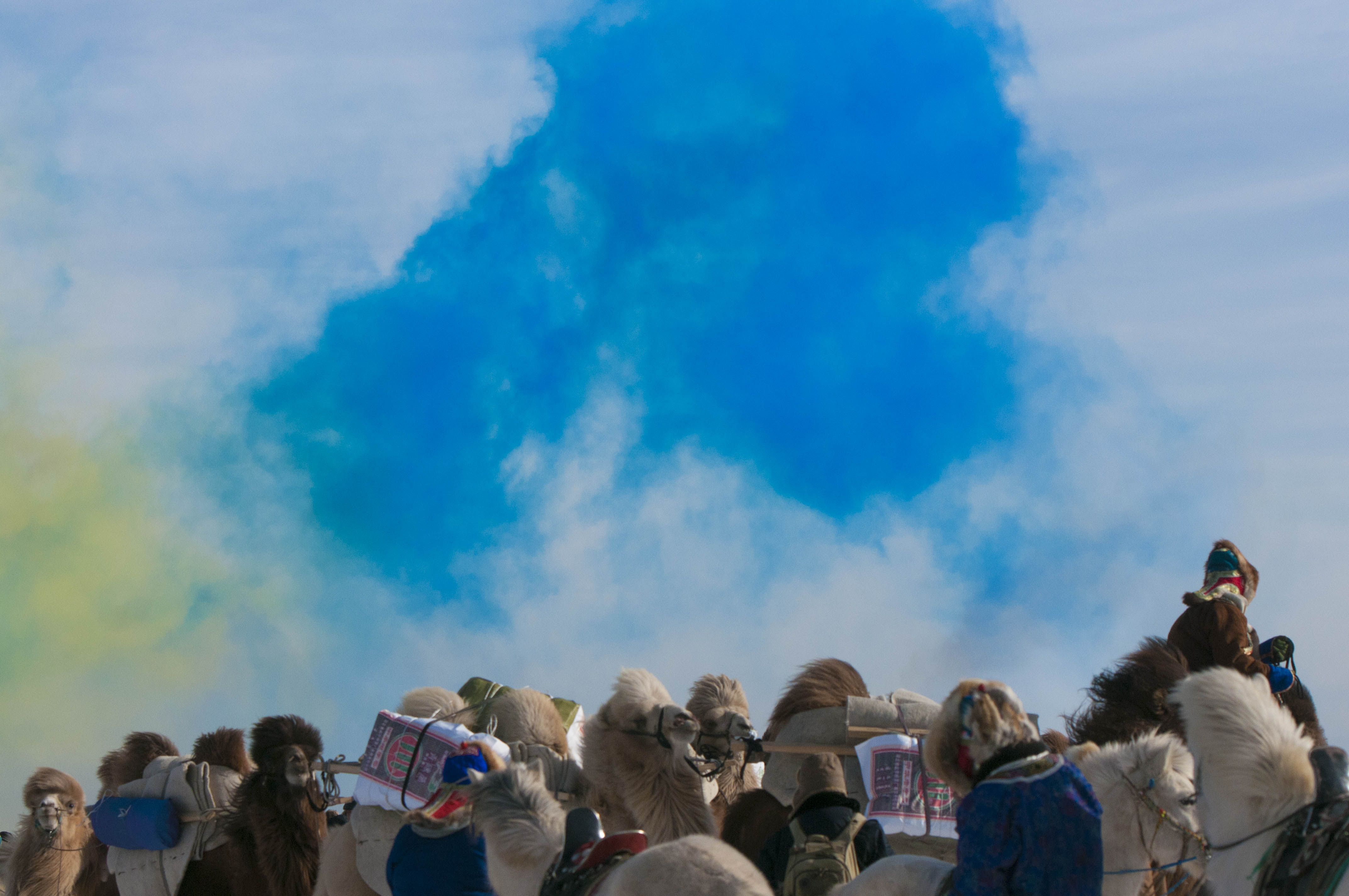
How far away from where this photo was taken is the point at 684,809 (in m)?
7.36

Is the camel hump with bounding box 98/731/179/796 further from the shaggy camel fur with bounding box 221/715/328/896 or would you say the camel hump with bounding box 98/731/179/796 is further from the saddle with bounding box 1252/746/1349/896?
the saddle with bounding box 1252/746/1349/896

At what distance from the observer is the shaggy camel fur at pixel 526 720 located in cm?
771

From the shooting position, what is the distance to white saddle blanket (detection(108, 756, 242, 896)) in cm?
1012

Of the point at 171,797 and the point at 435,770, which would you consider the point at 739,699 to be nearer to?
the point at 435,770

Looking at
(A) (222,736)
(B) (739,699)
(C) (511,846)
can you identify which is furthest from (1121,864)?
(A) (222,736)

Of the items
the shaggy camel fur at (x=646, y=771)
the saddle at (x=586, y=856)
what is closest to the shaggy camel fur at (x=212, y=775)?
the shaggy camel fur at (x=646, y=771)

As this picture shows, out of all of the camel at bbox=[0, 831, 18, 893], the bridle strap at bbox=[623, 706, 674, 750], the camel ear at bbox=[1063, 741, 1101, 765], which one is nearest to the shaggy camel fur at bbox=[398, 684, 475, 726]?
the bridle strap at bbox=[623, 706, 674, 750]

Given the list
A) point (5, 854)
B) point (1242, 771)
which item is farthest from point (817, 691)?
point (5, 854)

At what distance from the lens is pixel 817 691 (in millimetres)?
8086

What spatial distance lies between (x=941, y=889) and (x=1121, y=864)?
1.37 metres

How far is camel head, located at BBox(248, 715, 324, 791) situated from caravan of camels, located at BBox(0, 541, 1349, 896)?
0.7 inches

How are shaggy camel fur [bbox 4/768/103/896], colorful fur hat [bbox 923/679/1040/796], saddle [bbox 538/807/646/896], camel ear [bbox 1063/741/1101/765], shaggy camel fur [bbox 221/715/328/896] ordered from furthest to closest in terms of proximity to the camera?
shaggy camel fur [bbox 4/768/103/896] < shaggy camel fur [bbox 221/715/328/896] < camel ear [bbox 1063/741/1101/765] < saddle [bbox 538/807/646/896] < colorful fur hat [bbox 923/679/1040/796]

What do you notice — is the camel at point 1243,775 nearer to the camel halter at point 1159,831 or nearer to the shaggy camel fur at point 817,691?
the camel halter at point 1159,831

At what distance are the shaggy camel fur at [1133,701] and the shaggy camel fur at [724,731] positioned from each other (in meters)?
2.21
